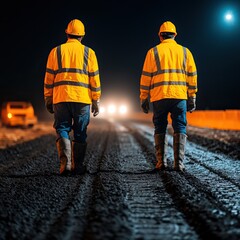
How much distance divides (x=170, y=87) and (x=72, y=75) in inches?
56.2

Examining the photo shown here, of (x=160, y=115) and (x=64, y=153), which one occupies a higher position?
(x=160, y=115)

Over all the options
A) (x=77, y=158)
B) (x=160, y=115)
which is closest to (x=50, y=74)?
(x=77, y=158)

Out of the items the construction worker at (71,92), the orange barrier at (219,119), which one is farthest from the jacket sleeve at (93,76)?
the orange barrier at (219,119)

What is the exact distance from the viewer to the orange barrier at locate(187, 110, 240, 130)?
56.0 ft

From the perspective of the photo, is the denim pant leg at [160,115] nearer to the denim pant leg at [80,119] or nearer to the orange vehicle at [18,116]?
the denim pant leg at [80,119]

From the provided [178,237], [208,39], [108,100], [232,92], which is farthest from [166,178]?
[108,100]

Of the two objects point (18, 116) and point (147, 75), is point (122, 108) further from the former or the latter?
point (147, 75)

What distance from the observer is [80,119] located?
5.64m

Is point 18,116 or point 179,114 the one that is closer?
point 179,114

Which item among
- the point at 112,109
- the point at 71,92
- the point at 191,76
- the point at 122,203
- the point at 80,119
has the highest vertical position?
the point at 191,76

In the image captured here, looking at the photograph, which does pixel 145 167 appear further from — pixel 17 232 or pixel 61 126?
pixel 17 232

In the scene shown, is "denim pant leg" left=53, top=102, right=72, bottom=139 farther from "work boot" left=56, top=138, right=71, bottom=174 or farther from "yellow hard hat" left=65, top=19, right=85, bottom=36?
"yellow hard hat" left=65, top=19, right=85, bottom=36

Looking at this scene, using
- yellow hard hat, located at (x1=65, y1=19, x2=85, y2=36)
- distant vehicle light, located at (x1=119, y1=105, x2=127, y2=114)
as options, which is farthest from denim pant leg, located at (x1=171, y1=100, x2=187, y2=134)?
distant vehicle light, located at (x1=119, y1=105, x2=127, y2=114)

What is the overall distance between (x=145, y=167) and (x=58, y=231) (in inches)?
132
